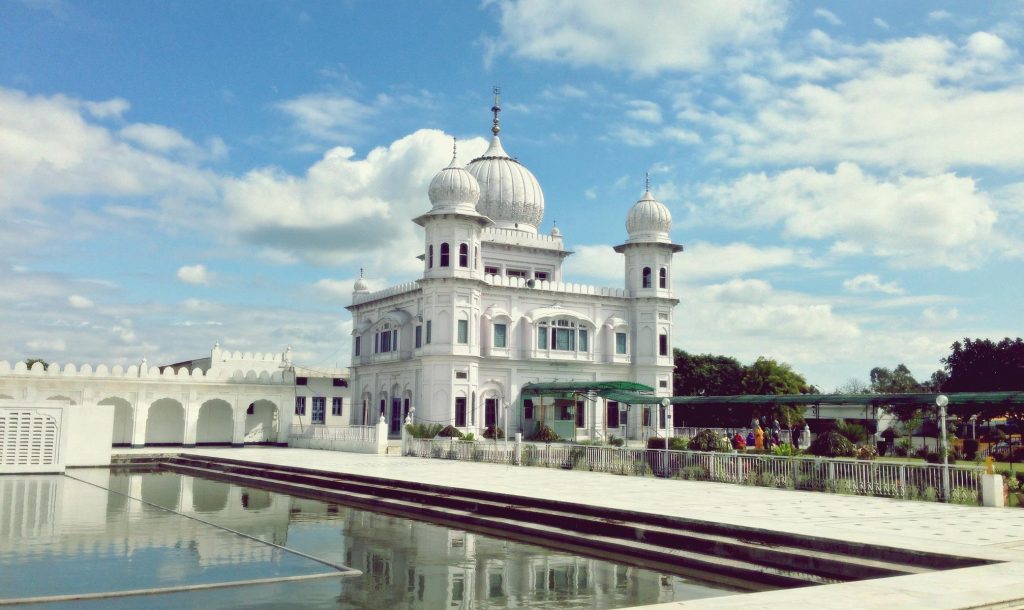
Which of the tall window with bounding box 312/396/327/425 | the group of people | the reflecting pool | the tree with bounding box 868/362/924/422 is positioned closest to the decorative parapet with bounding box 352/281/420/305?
the tall window with bounding box 312/396/327/425

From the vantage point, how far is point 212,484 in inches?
865

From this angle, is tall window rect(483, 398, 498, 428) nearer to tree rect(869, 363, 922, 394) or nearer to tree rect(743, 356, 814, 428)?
tree rect(743, 356, 814, 428)

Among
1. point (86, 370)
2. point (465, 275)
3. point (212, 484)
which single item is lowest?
point (212, 484)

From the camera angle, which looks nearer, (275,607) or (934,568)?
(275,607)

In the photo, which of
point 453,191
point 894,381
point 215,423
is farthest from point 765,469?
point 894,381

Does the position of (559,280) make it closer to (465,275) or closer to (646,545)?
(465,275)

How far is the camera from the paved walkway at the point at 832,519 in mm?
7266

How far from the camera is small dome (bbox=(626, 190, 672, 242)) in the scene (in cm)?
4400

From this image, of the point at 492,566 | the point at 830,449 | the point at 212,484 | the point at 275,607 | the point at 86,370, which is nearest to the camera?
the point at 275,607

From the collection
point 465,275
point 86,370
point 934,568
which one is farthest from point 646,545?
point 86,370

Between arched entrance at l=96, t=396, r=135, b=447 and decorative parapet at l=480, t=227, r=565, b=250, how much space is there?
18.6m

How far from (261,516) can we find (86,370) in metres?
25.4

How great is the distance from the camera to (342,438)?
34812 mm

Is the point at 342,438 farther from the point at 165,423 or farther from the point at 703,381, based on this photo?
the point at 703,381
